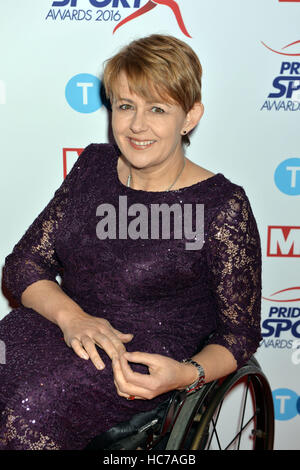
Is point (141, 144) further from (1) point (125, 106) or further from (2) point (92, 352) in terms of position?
(2) point (92, 352)

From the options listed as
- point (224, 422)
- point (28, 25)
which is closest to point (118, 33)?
point (28, 25)

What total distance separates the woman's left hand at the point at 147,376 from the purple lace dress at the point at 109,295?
10cm

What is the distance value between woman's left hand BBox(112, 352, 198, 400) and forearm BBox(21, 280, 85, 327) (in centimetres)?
22

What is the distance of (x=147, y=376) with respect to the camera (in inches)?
43.6

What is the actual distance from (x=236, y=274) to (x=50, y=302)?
0.48 metres

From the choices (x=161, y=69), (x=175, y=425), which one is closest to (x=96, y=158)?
(x=161, y=69)

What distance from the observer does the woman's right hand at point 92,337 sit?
120cm

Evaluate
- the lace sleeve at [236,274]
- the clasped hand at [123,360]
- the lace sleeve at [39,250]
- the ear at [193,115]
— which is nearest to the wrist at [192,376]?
the clasped hand at [123,360]

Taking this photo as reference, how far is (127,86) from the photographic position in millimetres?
1253

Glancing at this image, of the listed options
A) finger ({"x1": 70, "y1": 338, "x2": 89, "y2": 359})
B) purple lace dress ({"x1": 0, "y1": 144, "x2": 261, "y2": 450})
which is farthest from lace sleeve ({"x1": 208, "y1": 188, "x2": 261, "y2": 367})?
finger ({"x1": 70, "y1": 338, "x2": 89, "y2": 359})

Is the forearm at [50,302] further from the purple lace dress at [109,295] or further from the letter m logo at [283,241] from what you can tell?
the letter m logo at [283,241]

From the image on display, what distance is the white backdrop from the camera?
155 centimetres

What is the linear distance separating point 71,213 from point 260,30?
0.78 metres

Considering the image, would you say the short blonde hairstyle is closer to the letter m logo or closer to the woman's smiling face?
the woman's smiling face
